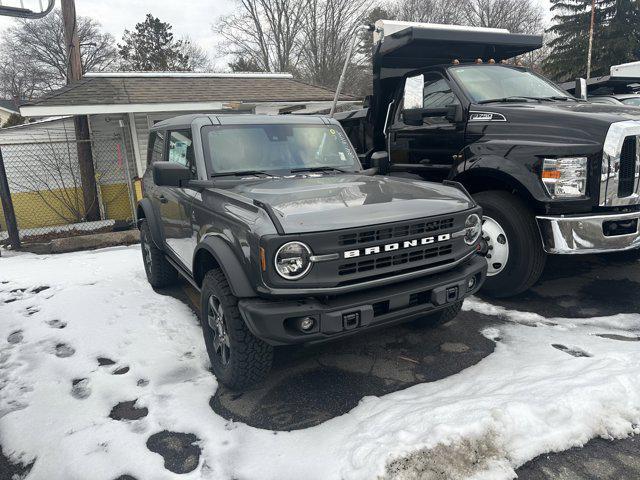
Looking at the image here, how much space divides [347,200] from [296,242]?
606mm

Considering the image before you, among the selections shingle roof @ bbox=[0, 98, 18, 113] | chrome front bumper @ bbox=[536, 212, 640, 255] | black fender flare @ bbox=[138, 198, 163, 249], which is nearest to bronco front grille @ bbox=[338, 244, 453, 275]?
chrome front bumper @ bbox=[536, 212, 640, 255]

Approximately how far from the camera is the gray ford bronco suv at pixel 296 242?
2.57 m

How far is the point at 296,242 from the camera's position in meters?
2.52

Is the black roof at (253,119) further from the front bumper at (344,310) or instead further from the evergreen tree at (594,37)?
the evergreen tree at (594,37)

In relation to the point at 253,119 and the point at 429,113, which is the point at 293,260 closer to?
the point at 253,119

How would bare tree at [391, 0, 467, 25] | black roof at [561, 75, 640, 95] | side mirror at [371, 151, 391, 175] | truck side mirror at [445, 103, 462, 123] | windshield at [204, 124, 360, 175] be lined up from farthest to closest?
bare tree at [391, 0, 467, 25], black roof at [561, 75, 640, 95], truck side mirror at [445, 103, 462, 123], side mirror at [371, 151, 391, 175], windshield at [204, 124, 360, 175]

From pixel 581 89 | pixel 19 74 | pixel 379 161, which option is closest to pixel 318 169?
pixel 379 161

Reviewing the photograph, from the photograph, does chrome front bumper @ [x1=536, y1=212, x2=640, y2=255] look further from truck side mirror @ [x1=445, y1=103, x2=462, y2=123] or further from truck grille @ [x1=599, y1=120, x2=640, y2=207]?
truck side mirror @ [x1=445, y1=103, x2=462, y2=123]

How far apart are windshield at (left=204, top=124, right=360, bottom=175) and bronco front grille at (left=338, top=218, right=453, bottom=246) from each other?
1.38 metres

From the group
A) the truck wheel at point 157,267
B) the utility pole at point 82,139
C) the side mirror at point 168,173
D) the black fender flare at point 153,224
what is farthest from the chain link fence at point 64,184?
the side mirror at point 168,173

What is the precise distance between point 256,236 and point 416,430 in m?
1.39

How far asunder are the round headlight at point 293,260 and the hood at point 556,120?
2628 mm

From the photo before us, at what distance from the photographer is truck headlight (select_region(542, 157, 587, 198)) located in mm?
3744

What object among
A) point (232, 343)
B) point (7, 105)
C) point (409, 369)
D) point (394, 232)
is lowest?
point (409, 369)
